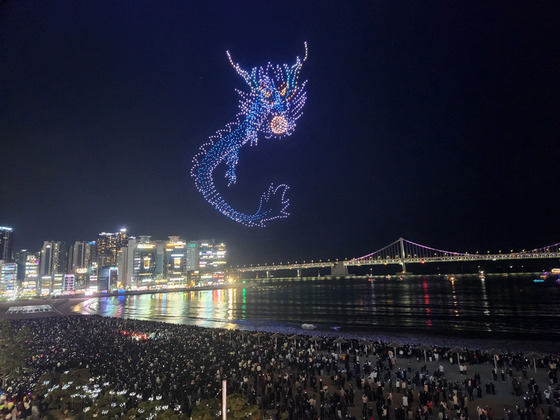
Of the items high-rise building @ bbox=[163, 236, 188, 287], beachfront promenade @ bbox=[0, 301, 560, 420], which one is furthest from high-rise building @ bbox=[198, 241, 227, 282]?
beachfront promenade @ bbox=[0, 301, 560, 420]

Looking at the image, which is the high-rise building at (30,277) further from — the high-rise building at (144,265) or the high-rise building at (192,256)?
the high-rise building at (192,256)

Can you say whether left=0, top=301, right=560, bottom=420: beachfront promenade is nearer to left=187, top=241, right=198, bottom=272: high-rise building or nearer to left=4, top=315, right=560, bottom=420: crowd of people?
left=4, top=315, right=560, bottom=420: crowd of people

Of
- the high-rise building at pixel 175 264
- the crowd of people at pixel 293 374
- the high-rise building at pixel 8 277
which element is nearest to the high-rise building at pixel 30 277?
the high-rise building at pixel 8 277

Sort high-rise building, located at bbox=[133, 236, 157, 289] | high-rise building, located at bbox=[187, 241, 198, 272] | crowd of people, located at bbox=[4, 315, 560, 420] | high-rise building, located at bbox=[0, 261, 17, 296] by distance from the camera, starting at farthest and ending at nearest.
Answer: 1. high-rise building, located at bbox=[187, 241, 198, 272]
2. high-rise building, located at bbox=[133, 236, 157, 289]
3. high-rise building, located at bbox=[0, 261, 17, 296]
4. crowd of people, located at bbox=[4, 315, 560, 420]

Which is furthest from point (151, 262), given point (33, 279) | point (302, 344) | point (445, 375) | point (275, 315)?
point (445, 375)

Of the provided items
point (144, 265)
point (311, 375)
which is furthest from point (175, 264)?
point (311, 375)

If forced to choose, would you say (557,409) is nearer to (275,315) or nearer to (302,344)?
(302,344)

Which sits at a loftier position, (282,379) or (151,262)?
(151,262)
